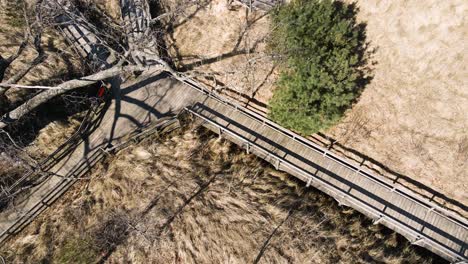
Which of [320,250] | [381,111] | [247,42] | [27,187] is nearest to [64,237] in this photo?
[27,187]

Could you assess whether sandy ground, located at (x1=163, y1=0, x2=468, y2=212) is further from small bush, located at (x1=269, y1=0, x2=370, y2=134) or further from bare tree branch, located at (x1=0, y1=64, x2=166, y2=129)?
bare tree branch, located at (x1=0, y1=64, x2=166, y2=129)

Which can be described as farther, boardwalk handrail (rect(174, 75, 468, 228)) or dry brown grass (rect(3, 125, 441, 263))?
boardwalk handrail (rect(174, 75, 468, 228))

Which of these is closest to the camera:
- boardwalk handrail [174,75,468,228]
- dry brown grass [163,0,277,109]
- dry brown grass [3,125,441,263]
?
dry brown grass [3,125,441,263]

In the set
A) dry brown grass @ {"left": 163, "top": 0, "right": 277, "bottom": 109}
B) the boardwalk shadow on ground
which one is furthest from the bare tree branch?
dry brown grass @ {"left": 163, "top": 0, "right": 277, "bottom": 109}

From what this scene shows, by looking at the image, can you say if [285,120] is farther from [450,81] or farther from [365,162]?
[450,81]

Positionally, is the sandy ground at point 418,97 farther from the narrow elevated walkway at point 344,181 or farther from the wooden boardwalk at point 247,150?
the wooden boardwalk at point 247,150

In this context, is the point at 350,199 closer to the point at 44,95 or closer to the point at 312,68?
the point at 312,68

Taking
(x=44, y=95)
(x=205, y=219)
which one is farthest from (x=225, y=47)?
(x=205, y=219)

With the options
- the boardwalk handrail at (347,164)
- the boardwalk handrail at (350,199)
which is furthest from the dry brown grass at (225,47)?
the boardwalk handrail at (350,199)
